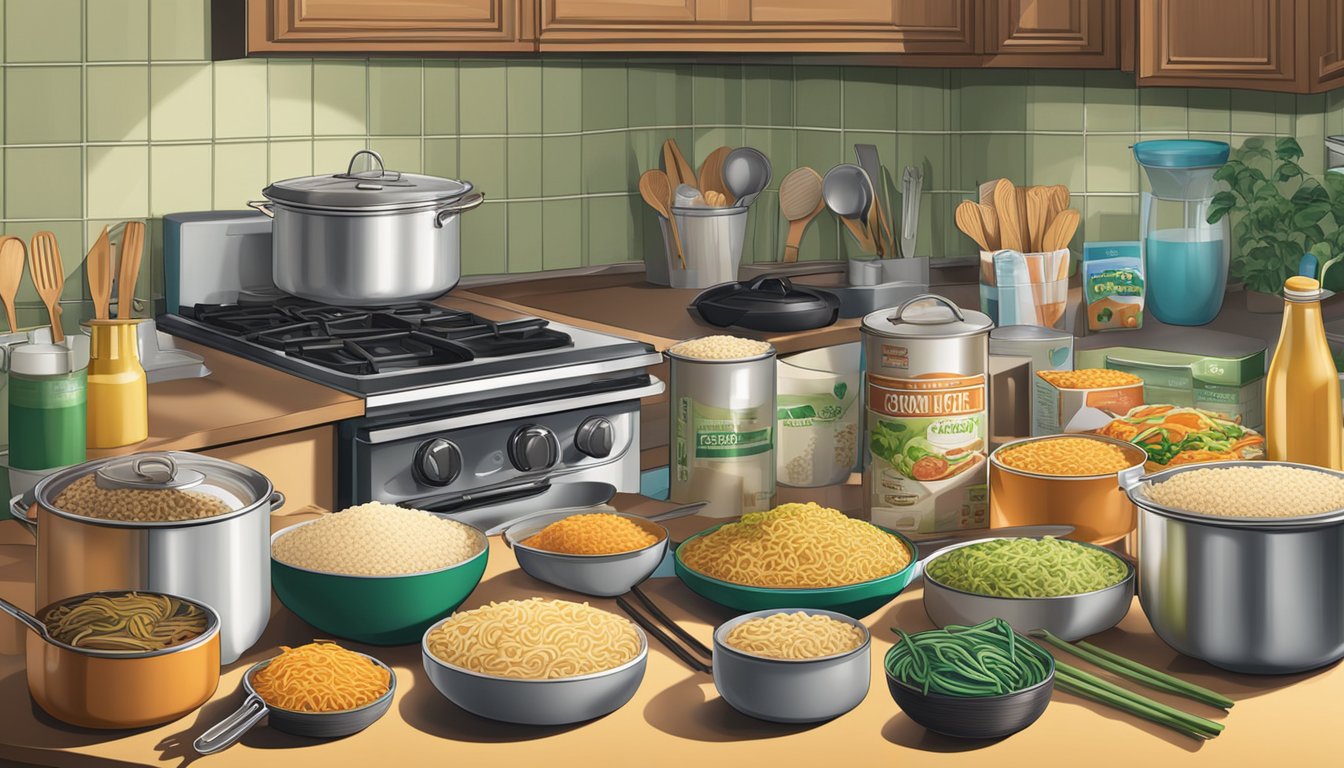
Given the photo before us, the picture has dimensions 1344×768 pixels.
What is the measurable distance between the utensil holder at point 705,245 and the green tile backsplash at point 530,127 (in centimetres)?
18

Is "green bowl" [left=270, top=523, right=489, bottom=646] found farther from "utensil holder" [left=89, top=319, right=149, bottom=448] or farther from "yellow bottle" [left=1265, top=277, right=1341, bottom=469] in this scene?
"yellow bottle" [left=1265, top=277, right=1341, bottom=469]

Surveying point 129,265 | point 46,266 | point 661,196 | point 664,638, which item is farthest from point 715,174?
point 664,638

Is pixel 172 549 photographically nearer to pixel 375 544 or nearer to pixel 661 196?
pixel 375 544

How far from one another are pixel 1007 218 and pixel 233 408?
171 cm

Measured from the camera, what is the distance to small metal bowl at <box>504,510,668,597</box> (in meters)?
1.51

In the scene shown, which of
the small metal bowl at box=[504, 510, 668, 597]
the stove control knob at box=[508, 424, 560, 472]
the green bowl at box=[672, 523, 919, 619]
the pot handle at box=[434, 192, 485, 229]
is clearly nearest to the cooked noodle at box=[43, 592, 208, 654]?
the small metal bowl at box=[504, 510, 668, 597]

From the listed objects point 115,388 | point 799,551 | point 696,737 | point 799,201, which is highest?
point 799,201

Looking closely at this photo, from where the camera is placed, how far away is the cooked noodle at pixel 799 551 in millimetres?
1463

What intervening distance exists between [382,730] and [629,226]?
2455 millimetres

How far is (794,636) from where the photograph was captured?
1.27m

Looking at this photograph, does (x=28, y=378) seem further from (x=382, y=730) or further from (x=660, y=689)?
(x=660, y=689)

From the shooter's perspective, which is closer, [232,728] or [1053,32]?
[232,728]

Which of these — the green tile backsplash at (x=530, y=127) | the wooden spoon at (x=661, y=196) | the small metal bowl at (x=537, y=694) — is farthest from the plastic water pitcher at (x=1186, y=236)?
the small metal bowl at (x=537, y=694)

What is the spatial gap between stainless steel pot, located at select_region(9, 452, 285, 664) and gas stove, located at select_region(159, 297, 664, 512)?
0.90m
